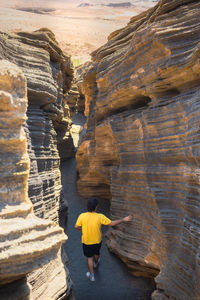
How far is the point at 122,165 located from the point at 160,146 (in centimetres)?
158

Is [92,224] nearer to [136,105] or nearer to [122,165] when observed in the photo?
[122,165]

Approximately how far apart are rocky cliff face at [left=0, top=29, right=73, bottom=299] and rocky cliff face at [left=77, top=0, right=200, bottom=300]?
1545mm

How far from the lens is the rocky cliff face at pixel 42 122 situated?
562cm

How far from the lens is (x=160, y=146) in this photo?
5.58 m

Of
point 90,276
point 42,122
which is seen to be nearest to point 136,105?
point 42,122

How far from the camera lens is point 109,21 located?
51.3 m

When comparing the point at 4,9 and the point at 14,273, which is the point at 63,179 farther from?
the point at 4,9

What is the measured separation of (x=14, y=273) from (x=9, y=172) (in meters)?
1.17

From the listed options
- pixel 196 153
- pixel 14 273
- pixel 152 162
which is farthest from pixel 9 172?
pixel 152 162

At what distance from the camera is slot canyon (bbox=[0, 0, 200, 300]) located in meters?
3.46

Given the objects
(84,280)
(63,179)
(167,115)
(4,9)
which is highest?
→ (4,9)

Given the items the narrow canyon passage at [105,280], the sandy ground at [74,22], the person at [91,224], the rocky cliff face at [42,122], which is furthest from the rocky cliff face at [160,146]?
the sandy ground at [74,22]

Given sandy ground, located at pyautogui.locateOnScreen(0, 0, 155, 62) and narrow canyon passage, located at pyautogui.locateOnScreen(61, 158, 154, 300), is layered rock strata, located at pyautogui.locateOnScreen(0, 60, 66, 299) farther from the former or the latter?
sandy ground, located at pyautogui.locateOnScreen(0, 0, 155, 62)

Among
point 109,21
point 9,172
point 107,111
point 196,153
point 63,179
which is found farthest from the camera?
point 109,21
